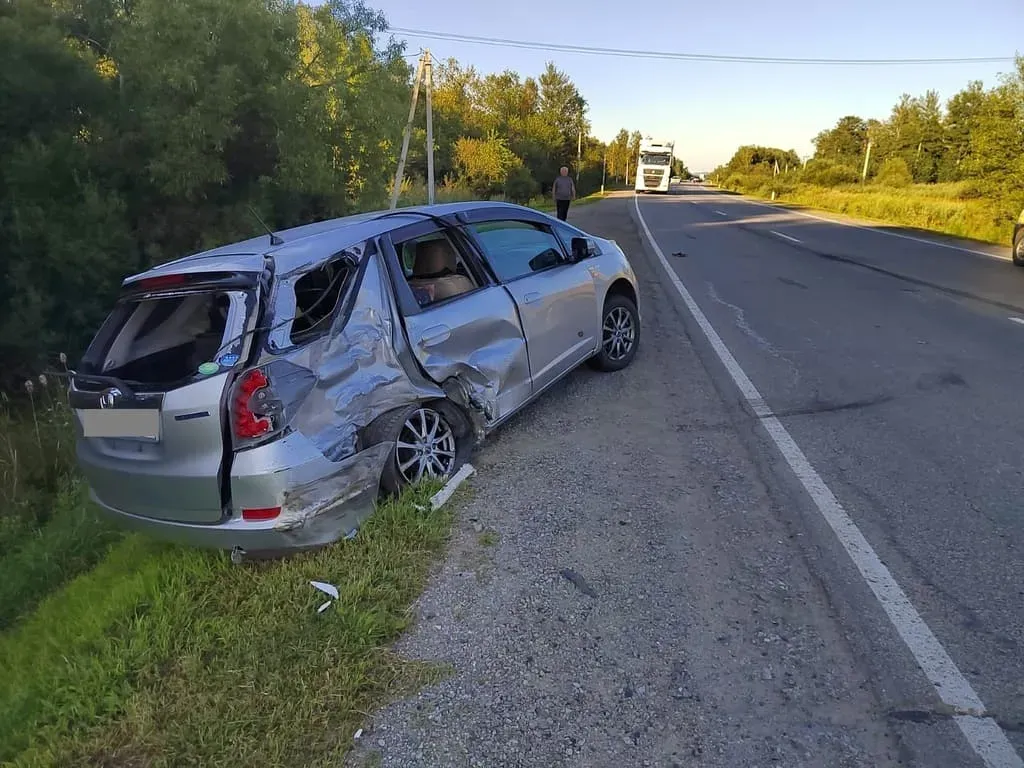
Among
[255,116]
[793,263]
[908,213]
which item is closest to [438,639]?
[255,116]

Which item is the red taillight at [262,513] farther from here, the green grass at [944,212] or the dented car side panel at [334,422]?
the green grass at [944,212]

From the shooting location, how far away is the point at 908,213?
27.2m

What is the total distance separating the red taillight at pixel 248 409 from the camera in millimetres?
3363

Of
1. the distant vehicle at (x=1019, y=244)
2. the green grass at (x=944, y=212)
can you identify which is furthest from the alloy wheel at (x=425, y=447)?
the green grass at (x=944, y=212)

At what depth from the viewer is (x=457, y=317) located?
4605 millimetres

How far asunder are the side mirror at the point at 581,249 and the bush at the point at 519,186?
3493cm

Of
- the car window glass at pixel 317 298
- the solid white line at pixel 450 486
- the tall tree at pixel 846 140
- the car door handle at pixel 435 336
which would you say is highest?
the tall tree at pixel 846 140

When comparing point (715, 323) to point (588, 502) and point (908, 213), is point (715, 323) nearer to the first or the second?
point (588, 502)

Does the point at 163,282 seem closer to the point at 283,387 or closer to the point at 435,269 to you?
the point at 283,387

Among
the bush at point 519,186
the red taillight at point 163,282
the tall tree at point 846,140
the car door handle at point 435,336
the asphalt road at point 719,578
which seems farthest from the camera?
the tall tree at point 846,140

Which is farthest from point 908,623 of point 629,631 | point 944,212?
point 944,212

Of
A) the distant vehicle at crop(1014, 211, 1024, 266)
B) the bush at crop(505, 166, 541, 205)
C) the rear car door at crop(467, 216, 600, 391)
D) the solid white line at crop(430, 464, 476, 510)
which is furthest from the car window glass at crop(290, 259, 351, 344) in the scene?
the bush at crop(505, 166, 541, 205)

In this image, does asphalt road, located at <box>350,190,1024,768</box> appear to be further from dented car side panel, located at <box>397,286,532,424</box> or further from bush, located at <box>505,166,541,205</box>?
bush, located at <box>505,166,541,205</box>

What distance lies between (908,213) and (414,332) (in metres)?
28.3
